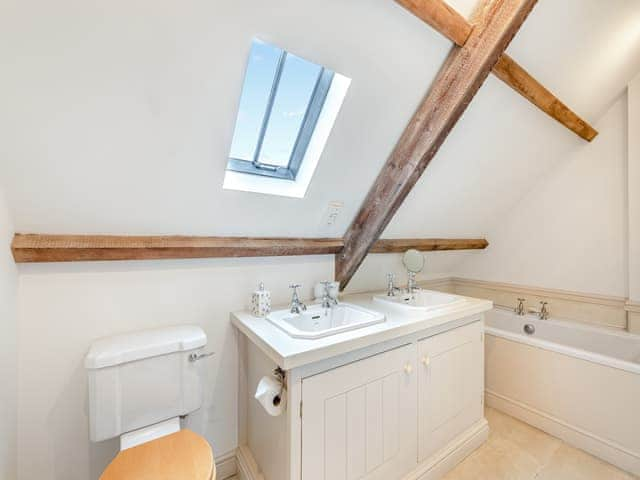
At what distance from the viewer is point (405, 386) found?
1.49 meters

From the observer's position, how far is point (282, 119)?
1.49 metres

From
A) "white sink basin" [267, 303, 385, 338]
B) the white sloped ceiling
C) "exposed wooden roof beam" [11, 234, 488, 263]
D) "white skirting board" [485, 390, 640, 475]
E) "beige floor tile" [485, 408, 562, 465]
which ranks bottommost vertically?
"beige floor tile" [485, 408, 562, 465]

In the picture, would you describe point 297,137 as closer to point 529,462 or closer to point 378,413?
point 378,413

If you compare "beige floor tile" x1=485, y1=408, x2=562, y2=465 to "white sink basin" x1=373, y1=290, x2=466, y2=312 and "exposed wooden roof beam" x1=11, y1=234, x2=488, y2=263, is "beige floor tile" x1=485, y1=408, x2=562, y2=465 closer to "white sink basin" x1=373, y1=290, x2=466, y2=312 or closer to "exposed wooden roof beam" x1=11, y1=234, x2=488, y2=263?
"white sink basin" x1=373, y1=290, x2=466, y2=312

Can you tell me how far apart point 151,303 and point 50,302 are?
37cm

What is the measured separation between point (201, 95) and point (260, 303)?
104 cm

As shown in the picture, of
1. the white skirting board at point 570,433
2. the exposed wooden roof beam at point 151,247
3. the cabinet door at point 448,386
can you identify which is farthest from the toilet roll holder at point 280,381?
the white skirting board at point 570,433

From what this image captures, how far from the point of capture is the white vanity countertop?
113 centimetres

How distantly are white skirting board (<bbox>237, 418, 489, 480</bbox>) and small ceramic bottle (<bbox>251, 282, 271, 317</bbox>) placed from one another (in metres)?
0.80

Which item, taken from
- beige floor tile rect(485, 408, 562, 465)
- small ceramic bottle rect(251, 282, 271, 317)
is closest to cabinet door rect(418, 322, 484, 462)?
beige floor tile rect(485, 408, 562, 465)

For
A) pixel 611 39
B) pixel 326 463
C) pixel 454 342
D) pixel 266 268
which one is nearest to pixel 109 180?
pixel 266 268

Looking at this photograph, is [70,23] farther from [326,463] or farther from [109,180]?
[326,463]

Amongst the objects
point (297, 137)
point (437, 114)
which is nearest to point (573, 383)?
point (437, 114)

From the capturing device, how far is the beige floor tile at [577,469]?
163 cm
